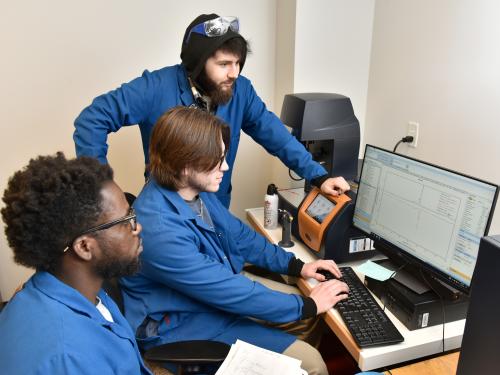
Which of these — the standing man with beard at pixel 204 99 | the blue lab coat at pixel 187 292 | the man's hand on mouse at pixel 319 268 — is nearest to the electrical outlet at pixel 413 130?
the standing man with beard at pixel 204 99

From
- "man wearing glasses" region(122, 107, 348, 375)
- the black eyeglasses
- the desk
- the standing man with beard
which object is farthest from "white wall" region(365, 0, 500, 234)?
the black eyeglasses

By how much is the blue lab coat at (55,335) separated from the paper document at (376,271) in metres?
0.77

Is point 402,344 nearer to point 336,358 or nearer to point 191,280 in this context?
point 191,280

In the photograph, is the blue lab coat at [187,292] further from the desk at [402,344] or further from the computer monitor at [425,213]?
the computer monitor at [425,213]

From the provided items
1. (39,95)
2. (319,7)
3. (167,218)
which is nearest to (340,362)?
(167,218)

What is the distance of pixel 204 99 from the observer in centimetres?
180

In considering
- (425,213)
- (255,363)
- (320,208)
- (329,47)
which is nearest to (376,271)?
(425,213)

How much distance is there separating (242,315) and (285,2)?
1.74m

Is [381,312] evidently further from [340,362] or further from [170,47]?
[170,47]

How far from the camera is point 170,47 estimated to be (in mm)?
2277

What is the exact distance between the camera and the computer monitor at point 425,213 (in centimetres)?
103

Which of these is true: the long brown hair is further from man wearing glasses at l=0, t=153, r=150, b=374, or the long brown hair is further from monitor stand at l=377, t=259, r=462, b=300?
monitor stand at l=377, t=259, r=462, b=300

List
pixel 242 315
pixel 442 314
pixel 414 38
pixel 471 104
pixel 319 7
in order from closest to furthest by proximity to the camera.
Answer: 1. pixel 442 314
2. pixel 242 315
3. pixel 471 104
4. pixel 414 38
5. pixel 319 7

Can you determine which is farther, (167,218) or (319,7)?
(319,7)
